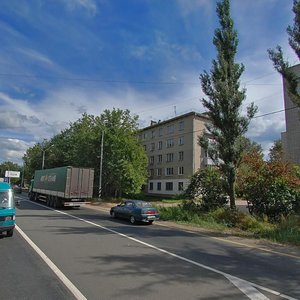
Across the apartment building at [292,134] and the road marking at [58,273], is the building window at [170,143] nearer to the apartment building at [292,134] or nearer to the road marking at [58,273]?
the apartment building at [292,134]

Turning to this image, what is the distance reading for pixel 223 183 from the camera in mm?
21016

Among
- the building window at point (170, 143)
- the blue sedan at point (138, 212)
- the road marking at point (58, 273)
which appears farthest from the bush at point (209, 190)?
the building window at point (170, 143)

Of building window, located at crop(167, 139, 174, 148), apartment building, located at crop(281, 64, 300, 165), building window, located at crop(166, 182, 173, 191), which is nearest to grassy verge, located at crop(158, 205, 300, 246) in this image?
apartment building, located at crop(281, 64, 300, 165)

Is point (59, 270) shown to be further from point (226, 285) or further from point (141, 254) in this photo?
point (226, 285)

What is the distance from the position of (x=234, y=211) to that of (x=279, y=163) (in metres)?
3.86

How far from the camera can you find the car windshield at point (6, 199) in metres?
12.0

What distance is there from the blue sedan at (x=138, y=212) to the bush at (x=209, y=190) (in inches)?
186

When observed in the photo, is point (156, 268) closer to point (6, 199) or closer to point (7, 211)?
point (7, 211)

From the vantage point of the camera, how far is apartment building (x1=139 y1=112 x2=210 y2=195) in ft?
181

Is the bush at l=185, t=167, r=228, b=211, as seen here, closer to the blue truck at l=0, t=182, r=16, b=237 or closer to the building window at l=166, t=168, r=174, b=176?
the blue truck at l=0, t=182, r=16, b=237

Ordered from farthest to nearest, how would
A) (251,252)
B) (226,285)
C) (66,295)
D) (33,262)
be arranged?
(251,252) < (33,262) < (226,285) < (66,295)

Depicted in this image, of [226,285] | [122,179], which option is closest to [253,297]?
[226,285]

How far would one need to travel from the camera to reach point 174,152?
59.2 metres

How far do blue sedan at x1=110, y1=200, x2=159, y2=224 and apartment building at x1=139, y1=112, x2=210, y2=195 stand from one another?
31.7m
